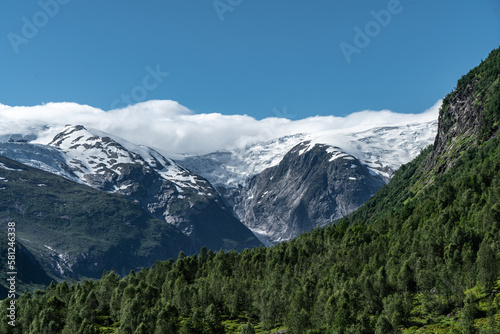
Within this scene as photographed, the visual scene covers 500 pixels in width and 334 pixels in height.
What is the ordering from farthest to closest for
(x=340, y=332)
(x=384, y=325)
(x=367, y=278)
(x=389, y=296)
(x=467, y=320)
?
(x=367, y=278) → (x=389, y=296) → (x=340, y=332) → (x=384, y=325) → (x=467, y=320)

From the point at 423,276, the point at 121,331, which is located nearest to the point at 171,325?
the point at 121,331

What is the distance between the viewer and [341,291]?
190500mm

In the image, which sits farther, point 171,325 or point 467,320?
point 171,325

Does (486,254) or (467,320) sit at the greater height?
(486,254)

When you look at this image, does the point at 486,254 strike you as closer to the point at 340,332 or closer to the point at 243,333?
the point at 340,332

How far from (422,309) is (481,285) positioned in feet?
62.9

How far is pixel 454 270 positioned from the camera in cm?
18375

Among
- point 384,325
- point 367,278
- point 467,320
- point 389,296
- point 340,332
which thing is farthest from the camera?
point 367,278

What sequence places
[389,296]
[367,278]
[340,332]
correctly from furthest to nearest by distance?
[367,278] → [389,296] → [340,332]

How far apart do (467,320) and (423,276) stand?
141 ft

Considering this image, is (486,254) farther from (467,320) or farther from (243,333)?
(243,333)

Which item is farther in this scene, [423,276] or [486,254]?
[423,276]

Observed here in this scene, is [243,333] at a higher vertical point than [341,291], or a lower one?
lower

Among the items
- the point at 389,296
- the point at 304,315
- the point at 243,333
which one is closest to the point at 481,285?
the point at 389,296
